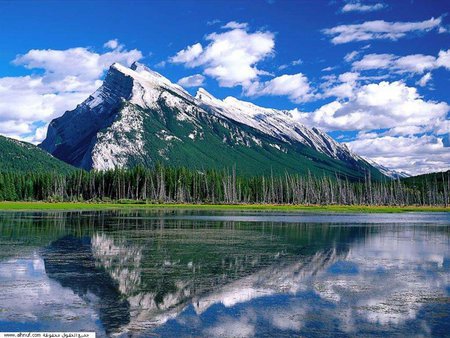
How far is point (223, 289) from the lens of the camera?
2558cm

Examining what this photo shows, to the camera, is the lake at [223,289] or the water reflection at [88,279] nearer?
the lake at [223,289]

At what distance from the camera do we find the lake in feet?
61.7

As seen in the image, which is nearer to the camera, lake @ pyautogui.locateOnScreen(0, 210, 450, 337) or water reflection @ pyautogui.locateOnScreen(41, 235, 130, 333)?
lake @ pyautogui.locateOnScreen(0, 210, 450, 337)

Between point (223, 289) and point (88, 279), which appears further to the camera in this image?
point (88, 279)

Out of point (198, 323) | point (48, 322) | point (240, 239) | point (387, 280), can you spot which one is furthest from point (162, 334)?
point (240, 239)

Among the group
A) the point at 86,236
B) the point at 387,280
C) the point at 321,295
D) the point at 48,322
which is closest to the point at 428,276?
the point at 387,280

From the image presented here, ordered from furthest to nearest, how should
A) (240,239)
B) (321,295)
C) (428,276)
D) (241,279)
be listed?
(240,239), (428,276), (241,279), (321,295)

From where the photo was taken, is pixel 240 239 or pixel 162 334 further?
pixel 240 239

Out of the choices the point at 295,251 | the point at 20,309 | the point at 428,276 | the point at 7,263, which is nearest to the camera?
the point at 20,309

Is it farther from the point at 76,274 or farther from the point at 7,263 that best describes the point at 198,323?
the point at 7,263

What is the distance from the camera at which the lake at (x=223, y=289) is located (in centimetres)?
1880

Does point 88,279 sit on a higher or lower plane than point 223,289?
higher

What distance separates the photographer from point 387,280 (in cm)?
2892

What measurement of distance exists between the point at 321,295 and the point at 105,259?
17220 mm
